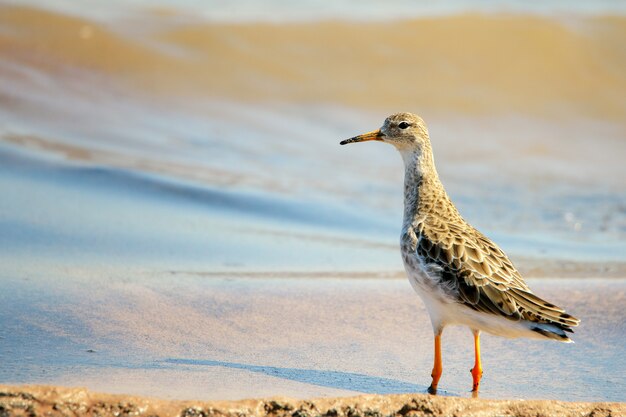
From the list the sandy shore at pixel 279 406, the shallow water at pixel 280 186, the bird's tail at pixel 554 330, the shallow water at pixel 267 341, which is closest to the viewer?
the sandy shore at pixel 279 406

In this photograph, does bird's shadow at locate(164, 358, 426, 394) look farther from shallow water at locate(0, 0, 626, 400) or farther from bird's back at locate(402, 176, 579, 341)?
bird's back at locate(402, 176, 579, 341)

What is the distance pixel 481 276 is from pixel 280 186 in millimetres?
5310

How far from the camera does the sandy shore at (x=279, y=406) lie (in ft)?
14.7

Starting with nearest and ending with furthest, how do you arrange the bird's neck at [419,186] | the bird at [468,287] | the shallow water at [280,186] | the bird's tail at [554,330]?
the bird's tail at [554,330] → the bird at [468,287] → the shallow water at [280,186] → the bird's neck at [419,186]

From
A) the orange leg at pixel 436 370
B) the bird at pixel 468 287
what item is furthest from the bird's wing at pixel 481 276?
the orange leg at pixel 436 370

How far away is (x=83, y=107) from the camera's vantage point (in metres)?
13.0

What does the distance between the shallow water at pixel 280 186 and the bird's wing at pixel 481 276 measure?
0.47 metres

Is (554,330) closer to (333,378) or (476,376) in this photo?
(476,376)

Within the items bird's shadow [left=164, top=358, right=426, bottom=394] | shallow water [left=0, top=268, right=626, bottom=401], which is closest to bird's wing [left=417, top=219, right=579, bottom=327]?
shallow water [left=0, top=268, right=626, bottom=401]

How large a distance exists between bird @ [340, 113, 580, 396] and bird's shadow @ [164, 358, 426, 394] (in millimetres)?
213

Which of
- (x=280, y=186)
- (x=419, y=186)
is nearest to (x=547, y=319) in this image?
(x=419, y=186)

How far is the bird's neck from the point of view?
6.69 metres

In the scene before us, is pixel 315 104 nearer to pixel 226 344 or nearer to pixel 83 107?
pixel 83 107

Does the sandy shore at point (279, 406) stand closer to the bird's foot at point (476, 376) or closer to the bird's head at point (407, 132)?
the bird's foot at point (476, 376)
